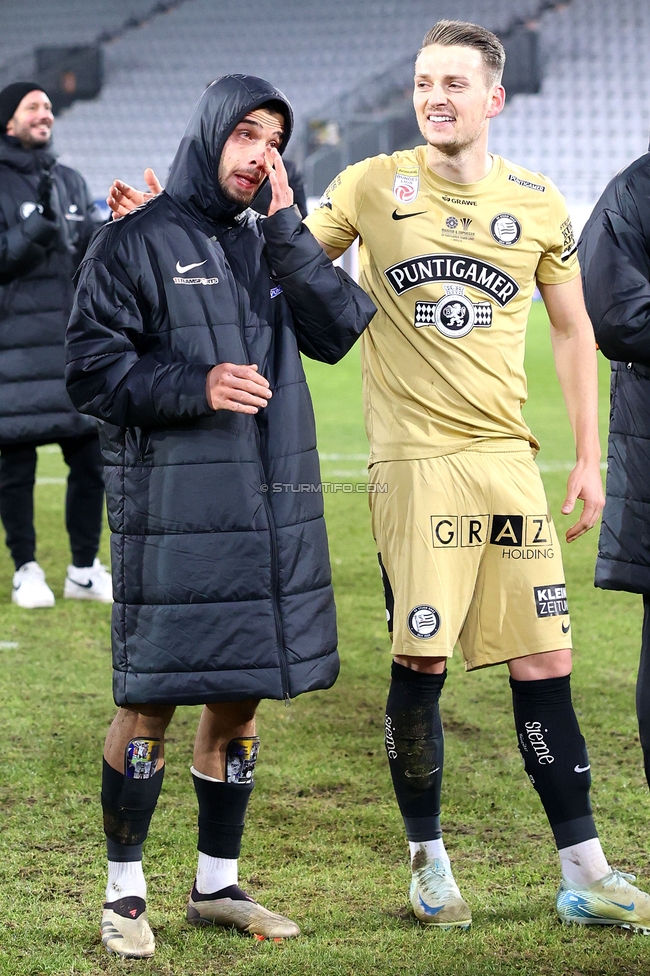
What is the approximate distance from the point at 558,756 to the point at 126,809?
94 centimetres

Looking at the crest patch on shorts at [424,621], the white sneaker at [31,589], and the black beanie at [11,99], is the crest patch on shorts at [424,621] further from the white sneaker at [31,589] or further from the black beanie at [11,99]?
the black beanie at [11,99]

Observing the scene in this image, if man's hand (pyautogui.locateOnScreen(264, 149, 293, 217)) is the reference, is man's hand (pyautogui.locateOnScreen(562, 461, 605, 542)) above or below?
below

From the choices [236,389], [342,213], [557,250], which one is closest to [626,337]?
[557,250]

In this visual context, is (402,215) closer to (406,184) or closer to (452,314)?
(406,184)

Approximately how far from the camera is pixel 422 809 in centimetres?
282

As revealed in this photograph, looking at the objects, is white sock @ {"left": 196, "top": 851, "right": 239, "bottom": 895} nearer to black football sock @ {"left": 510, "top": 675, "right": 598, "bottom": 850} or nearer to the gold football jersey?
black football sock @ {"left": 510, "top": 675, "right": 598, "bottom": 850}

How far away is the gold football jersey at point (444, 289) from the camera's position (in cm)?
273

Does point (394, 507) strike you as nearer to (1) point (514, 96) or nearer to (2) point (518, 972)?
(2) point (518, 972)

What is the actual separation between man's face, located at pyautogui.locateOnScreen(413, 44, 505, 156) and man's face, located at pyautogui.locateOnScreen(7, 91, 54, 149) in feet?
9.85

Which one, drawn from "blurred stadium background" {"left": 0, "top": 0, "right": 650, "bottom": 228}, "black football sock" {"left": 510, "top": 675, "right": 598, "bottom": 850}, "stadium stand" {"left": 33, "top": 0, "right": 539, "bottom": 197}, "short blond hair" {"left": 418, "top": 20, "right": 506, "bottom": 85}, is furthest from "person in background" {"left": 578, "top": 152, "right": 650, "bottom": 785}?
"stadium stand" {"left": 33, "top": 0, "right": 539, "bottom": 197}

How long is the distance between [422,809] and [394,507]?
0.69 metres

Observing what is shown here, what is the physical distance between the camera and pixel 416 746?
2807 mm

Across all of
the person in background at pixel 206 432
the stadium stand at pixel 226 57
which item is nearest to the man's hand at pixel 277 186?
the person in background at pixel 206 432

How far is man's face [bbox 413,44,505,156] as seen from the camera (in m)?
2.67
